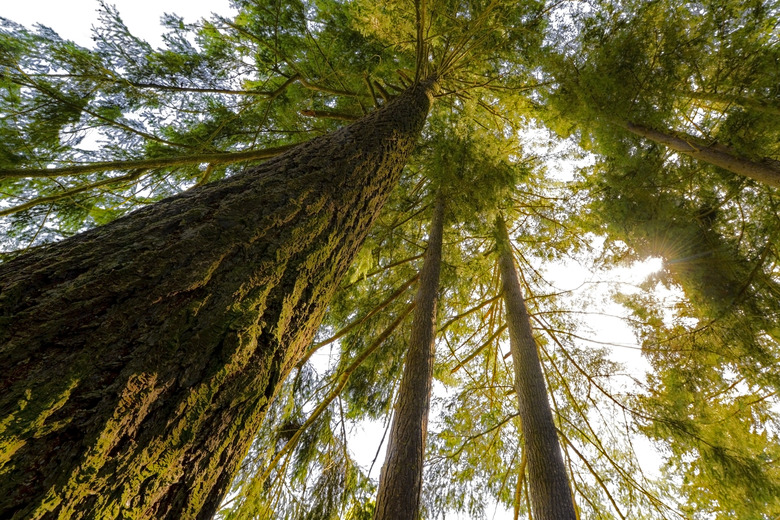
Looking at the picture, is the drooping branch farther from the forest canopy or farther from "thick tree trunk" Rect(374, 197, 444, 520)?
"thick tree trunk" Rect(374, 197, 444, 520)

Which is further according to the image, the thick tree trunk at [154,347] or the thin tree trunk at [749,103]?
the thin tree trunk at [749,103]

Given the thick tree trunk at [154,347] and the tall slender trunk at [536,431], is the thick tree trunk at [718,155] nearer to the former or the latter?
the tall slender trunk at [536,431]

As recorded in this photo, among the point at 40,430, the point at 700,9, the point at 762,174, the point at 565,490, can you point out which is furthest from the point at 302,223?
the point at 700,9

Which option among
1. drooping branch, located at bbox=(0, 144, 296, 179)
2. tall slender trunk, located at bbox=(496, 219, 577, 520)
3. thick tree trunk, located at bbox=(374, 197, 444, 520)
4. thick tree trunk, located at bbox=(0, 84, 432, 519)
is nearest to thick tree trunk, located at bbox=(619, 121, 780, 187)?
tall slender trunk, located at bbox=(496, 219, 577, 520)

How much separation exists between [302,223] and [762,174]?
169 inches

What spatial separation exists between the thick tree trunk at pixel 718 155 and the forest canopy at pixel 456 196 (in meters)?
0.02

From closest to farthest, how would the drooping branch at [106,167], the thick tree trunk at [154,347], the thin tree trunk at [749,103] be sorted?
the thick tree trunk at [154,347]
the drooping branch at [106,167]
the thin tree trunk at [749,103]

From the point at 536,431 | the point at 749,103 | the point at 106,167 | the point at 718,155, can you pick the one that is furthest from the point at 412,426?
the point at 749,103

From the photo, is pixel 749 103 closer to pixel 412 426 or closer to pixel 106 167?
pixel 412 426

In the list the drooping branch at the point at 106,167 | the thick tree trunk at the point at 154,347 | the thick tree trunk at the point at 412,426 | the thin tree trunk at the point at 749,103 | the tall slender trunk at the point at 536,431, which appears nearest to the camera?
the thick tree trunk at the point at 154,347

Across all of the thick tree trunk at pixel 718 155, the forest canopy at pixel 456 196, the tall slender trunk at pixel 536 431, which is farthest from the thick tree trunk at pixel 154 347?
the thick tree trunk at pixel 718 155

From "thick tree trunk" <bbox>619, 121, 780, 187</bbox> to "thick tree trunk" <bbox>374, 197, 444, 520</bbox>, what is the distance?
3.11m

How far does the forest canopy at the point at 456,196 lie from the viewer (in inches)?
100

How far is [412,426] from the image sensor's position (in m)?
2.47
